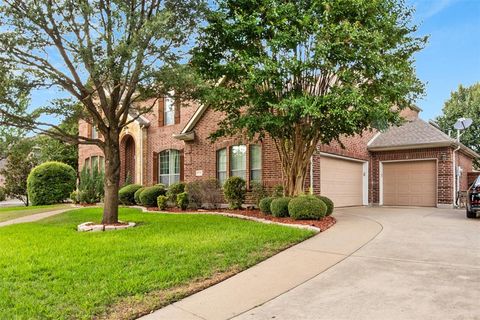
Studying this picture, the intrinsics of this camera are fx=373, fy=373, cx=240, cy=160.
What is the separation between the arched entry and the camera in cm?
2261

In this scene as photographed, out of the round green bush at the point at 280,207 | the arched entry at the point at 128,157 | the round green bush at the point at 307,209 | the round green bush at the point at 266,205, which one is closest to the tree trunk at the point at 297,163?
the round green bush at the point at 266,205

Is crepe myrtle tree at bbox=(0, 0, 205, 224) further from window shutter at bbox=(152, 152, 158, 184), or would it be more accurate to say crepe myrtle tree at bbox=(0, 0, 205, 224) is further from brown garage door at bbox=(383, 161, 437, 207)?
brown garage door at bbox=(383, 161, 437, 207)

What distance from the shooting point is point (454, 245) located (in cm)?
756

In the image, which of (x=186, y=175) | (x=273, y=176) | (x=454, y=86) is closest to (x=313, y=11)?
(x=273, y=176)

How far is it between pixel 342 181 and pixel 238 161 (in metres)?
4.85

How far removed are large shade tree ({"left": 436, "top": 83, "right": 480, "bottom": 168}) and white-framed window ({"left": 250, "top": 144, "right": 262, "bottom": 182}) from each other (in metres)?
20.0

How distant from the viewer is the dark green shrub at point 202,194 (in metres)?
14.9

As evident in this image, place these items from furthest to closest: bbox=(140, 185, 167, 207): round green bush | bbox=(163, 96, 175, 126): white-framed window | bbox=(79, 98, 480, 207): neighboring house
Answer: bbox=(163, 96, 175, 126): white-framed window, bbox=(140, 185, 167, 207): round green bush, bbox=(79, 98, 480, 207): neighboring house

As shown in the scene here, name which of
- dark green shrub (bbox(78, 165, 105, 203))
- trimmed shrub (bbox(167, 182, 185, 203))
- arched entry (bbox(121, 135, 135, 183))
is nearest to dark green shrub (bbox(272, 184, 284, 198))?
trimmed shrub (bbox(167, 182, 185, 203))

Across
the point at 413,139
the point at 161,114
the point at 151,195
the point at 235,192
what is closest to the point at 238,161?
the point at 235,192

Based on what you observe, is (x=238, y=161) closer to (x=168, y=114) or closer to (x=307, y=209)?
(x=307, y=209)

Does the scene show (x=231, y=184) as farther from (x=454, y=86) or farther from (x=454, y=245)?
(x=454, y=86)

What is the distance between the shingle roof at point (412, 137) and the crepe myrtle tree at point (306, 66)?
580cm

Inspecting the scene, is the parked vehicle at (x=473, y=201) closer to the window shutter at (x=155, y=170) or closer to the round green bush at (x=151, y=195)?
the round green bush at (x=151, y=195)
